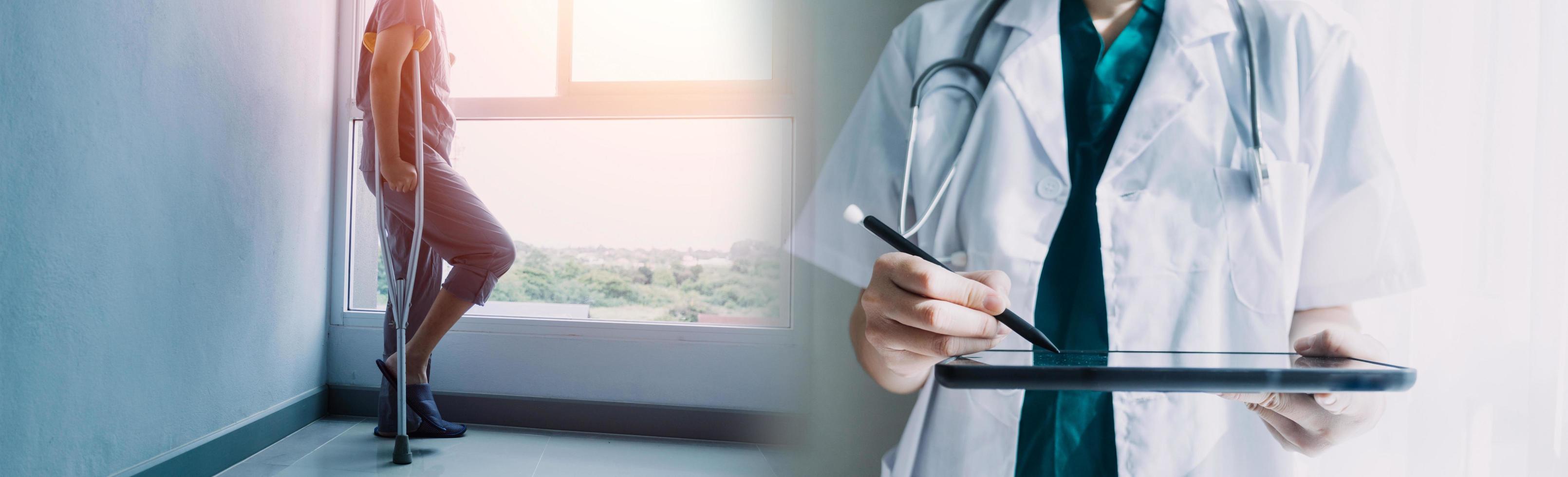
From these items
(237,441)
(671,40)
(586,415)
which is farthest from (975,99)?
(237,441)

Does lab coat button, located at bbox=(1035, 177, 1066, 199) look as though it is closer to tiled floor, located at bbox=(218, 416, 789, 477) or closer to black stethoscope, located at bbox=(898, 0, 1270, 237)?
black stethoscope, located at bbox=(898, 0, 1270, 237)

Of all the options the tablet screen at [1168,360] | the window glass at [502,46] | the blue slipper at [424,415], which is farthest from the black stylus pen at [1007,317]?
the blue slipper at [424,415]

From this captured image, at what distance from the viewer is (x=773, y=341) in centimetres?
65

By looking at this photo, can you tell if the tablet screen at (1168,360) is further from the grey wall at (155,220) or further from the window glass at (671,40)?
the grey wall at (155,220)

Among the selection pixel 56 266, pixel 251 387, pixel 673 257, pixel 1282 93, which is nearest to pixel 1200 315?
pixel 1282 93

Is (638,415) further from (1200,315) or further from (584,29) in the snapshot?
(1200,315)

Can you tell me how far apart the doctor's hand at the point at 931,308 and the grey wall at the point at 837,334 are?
0.20 m

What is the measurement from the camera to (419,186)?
891mm

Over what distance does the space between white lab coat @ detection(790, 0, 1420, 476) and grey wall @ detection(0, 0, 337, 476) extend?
1.03m

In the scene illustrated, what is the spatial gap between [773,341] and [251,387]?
965mm

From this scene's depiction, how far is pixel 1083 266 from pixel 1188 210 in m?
0.08

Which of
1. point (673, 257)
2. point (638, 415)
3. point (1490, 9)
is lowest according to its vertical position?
point (638, 415)

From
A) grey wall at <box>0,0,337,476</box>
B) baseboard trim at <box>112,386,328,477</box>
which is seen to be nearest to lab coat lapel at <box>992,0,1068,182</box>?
grey wall at <box>0,0,337,476</box>

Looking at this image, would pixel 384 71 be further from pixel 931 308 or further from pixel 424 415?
pixel 931 308
